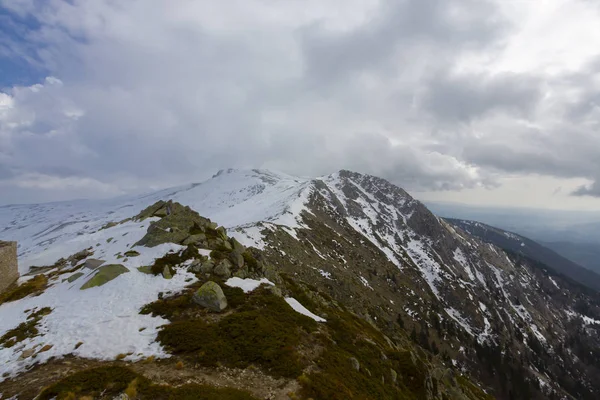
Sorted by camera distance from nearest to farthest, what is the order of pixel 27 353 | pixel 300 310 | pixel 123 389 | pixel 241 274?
pixel 123 389, pixel 27 353, pixel 300 310, pixel 241 274

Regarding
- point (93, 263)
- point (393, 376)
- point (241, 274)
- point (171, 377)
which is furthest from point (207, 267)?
point (393, 376)

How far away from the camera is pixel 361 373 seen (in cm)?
2303

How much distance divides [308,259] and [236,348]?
331ft

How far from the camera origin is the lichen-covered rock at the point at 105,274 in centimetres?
3024

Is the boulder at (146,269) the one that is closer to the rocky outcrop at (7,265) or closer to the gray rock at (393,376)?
the rocky outcrop at (7,265)

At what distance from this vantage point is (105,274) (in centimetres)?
3119

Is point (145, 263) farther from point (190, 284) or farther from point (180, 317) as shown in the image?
point (180, 317)

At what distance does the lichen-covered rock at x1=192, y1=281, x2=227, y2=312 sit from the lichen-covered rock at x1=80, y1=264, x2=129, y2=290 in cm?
1065

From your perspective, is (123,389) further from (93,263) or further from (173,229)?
(173,229)

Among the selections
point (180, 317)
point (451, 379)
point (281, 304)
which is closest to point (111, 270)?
point (180, 317)

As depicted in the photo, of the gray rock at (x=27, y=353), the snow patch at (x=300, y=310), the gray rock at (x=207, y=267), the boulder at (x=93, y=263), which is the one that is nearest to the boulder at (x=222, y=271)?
the gray rock at (x=207, y=267)

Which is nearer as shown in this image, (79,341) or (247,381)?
(247,381)

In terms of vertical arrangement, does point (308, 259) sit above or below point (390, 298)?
above

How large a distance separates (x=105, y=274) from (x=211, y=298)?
1338 centimetres
